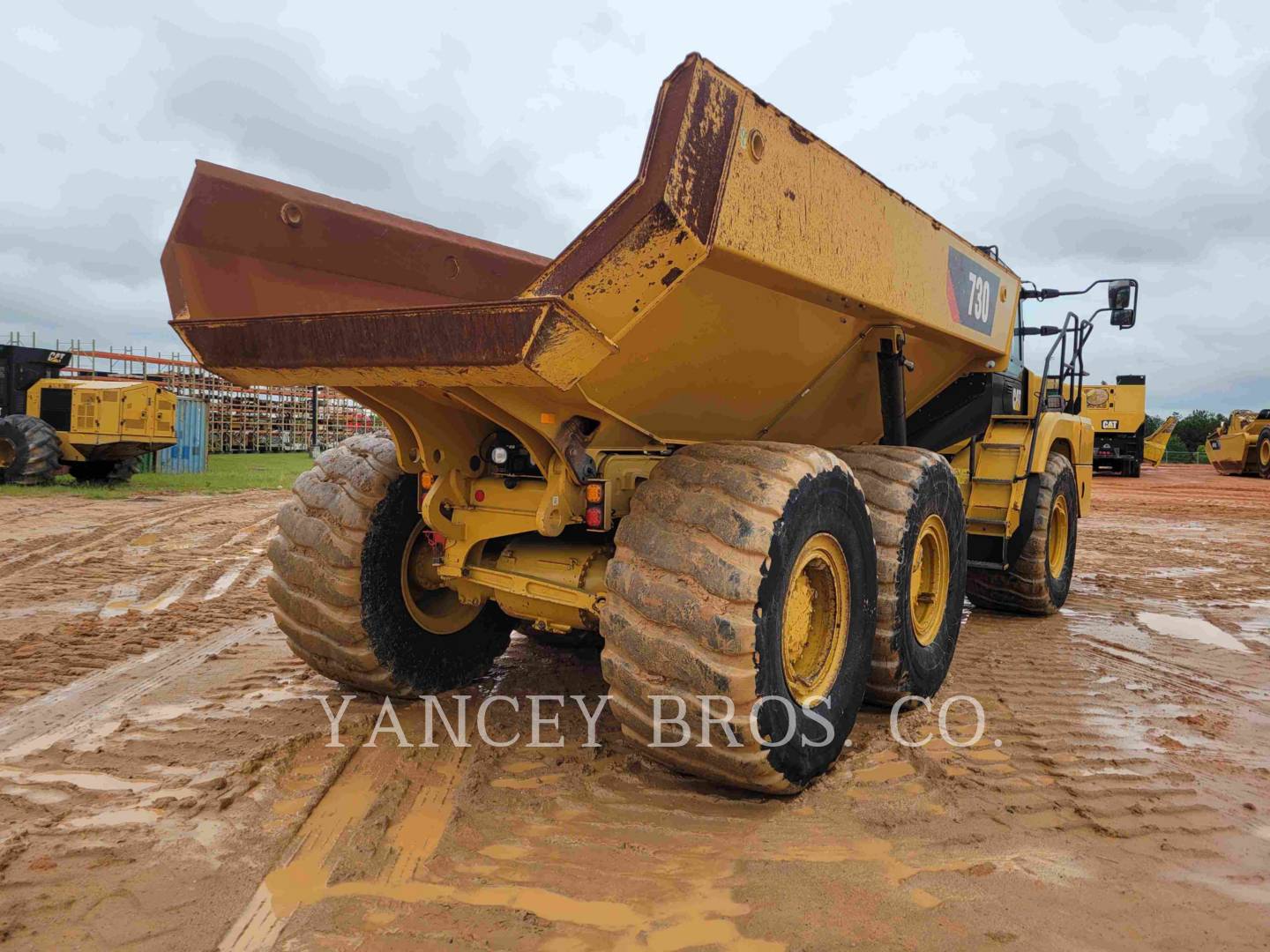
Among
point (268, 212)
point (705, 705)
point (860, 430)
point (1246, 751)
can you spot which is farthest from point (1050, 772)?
point (268, 212)

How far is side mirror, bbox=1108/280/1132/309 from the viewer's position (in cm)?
520

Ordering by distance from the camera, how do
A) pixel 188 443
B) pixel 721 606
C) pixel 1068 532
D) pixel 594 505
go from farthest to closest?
1. pixel 188 443
2. pixel 1068 532
3. pixel 594 505
4. pixel 721 606

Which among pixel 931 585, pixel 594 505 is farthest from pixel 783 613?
pixel 931 585

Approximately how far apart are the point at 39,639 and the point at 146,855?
3172mm

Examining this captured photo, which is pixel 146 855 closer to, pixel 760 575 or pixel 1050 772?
pixel 760 575

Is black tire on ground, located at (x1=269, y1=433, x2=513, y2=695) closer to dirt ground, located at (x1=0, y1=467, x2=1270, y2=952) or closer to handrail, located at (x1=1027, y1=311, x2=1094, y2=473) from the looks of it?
dirt ground, located at (x1=0, y1=467, x2=1270, y2=952)

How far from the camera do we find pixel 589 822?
8.98 feet

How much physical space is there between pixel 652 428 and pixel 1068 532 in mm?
4437

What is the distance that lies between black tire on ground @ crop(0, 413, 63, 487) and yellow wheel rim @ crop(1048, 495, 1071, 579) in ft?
48.5

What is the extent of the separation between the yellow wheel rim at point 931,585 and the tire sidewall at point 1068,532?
201 cm

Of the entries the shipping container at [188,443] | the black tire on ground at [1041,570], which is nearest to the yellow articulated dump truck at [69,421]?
the shipping container at [188,443]

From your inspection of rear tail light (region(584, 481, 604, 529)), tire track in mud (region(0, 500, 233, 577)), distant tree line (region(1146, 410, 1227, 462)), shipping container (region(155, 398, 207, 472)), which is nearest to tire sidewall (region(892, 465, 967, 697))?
rear tail light (region(584, 481, 604, 529))

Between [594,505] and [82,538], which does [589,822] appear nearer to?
[594,505]

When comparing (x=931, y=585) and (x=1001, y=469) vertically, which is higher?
(x=1001, y=469)
